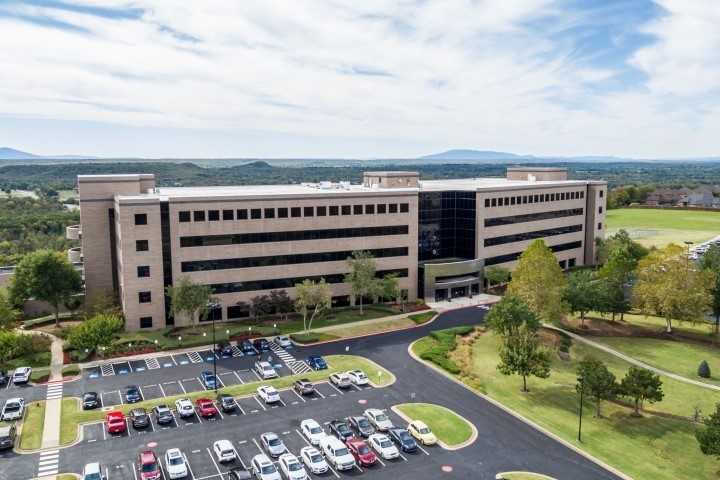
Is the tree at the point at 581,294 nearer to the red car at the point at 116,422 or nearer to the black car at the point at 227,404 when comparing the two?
the black car at the point at 227,404

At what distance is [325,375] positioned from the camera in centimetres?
6084

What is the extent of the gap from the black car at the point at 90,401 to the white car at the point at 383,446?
2650 cm

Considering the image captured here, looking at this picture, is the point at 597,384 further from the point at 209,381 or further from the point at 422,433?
the point at 209,381

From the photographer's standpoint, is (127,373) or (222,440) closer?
(222,440)

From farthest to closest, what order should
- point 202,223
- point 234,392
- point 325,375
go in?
point 202,223, point 325,375, point 234,392

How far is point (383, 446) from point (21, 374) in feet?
132

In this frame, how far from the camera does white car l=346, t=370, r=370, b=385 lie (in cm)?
5841

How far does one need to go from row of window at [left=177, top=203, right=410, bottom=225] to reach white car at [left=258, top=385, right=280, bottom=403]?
31.4 metres

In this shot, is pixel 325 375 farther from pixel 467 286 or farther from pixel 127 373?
pixel 467 286

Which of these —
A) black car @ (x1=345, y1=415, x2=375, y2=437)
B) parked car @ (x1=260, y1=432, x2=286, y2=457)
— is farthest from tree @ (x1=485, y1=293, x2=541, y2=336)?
parked car @ (x1=260, y1=432, x2=286, y2=457)

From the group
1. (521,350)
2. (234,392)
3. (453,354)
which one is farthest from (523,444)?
(234,392)

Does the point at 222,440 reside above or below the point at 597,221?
below

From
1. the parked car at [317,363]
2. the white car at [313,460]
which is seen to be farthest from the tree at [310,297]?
the white car at [313,460]

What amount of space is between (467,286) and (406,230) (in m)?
14.8
